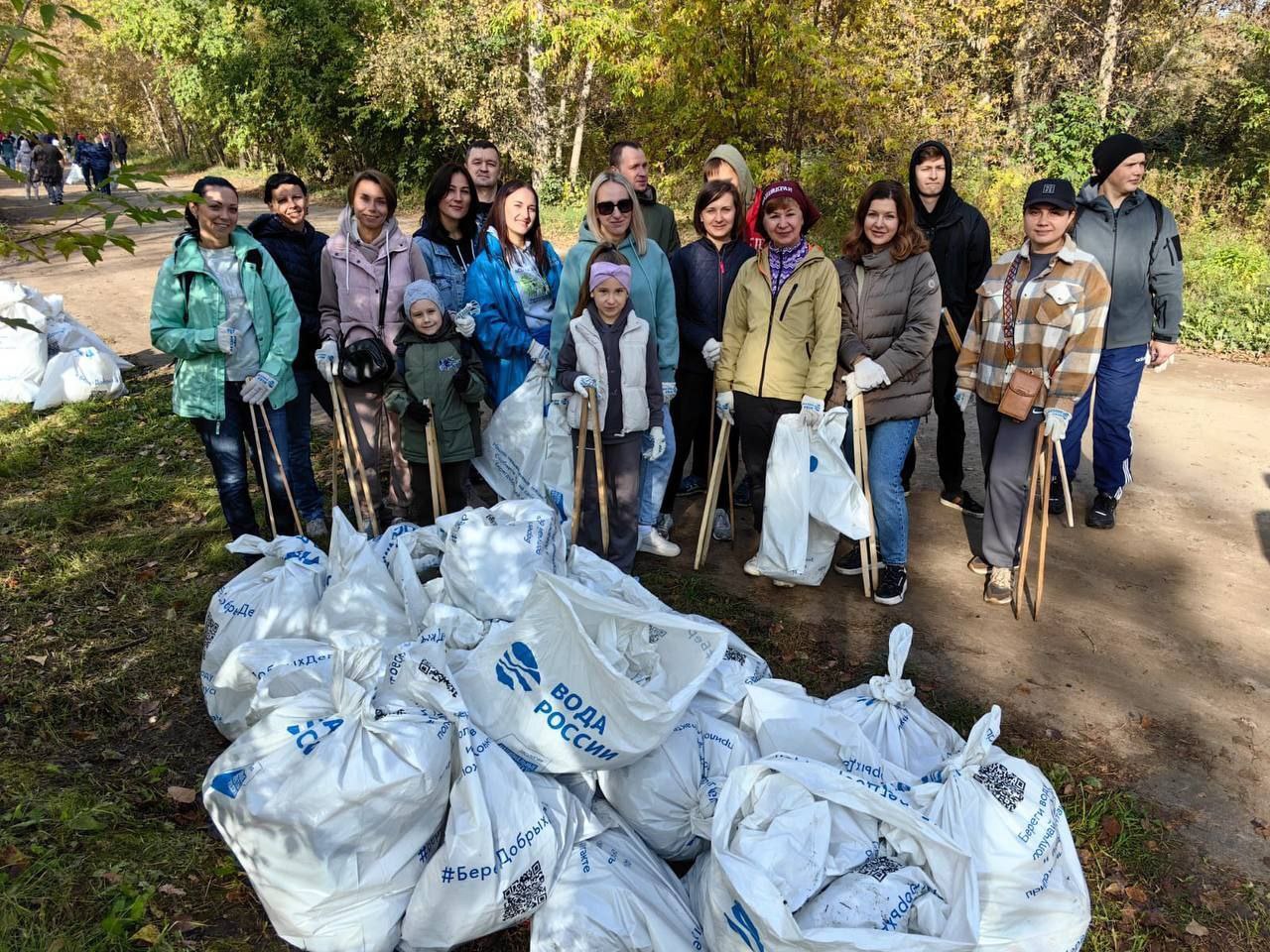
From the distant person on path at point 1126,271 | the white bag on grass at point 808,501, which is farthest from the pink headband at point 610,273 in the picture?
the distant person on path at point 1126,271

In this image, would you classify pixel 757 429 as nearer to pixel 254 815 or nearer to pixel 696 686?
pixel 696 686

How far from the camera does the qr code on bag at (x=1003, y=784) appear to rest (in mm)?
2291

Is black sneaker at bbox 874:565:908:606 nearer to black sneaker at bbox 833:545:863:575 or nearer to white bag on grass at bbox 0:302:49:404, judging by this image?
black sneaker at bbox 833:545:863:575

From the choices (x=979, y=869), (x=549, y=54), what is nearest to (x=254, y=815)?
(x=979, y=869)

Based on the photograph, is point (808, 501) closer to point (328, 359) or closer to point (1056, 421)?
point (1056, 421)

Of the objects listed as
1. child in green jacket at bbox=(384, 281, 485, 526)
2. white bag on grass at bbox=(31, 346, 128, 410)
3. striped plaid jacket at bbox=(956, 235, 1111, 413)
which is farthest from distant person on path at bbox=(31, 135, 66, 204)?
striped plaid jacket at bbox=(956, 235, 1111, 413)

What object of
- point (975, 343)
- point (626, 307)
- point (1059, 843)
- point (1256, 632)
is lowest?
point (1256, 632)

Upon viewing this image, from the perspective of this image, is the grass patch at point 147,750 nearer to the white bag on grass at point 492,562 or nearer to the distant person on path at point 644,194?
the white bag on grass at point 492,562

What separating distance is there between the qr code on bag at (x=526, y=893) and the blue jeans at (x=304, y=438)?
2.94 m

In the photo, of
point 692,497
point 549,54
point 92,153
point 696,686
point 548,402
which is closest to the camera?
point 696,686

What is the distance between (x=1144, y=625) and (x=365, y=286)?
4.23m

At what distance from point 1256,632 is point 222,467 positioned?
5.11m

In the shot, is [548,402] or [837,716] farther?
[548,402]

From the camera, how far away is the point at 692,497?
5492 mm
